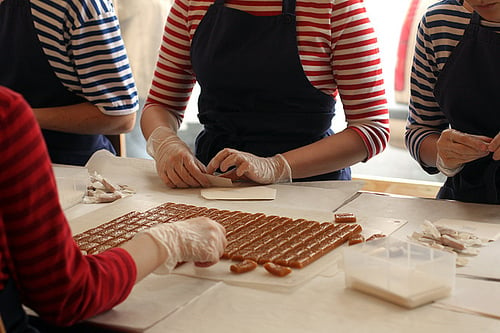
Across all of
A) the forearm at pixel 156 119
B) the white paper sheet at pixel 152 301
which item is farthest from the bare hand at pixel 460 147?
the forearm at pixel 156 119

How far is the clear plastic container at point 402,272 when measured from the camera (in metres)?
1.18

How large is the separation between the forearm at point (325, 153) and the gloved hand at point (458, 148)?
0.28m

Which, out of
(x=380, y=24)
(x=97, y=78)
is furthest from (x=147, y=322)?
(x=380, y=24)

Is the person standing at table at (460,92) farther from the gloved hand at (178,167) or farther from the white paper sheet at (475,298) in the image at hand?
the gloved hand at (178,167)

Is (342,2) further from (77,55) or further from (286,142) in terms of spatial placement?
(77,55)

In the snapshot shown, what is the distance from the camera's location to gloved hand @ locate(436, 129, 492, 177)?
1.68 m

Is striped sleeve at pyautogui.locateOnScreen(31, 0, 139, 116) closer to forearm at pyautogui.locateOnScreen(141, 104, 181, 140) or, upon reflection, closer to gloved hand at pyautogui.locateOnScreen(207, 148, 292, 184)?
forearm at pyautogui.locateOnScreen(141, 104, 181, 140)

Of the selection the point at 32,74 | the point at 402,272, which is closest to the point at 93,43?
the point at 32,74

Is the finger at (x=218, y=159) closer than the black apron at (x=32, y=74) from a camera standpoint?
Yes

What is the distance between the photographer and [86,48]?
2238 millimetres

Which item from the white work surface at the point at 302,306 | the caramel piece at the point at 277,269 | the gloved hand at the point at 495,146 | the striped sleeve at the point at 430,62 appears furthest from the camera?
the striped sleeve at the point at 430,62

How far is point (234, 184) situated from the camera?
1.99m

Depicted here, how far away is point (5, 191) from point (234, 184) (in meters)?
1.10

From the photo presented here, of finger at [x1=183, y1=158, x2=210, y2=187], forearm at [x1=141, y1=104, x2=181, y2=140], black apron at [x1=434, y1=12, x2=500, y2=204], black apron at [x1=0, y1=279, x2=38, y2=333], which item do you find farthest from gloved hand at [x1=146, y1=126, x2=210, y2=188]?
black apron at [x1=0, y1=279, x2=38, y2=333]
